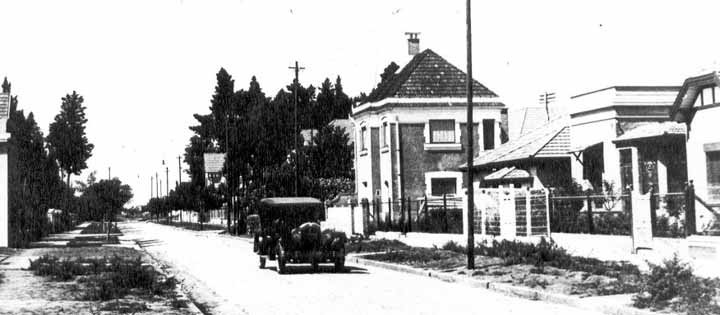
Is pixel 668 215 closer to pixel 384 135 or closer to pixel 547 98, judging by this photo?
pixel 384 135

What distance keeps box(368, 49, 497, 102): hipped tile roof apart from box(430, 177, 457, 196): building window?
14.0 feet

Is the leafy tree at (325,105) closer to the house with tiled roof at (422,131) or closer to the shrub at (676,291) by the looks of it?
the house with tiled roof at (422,131)

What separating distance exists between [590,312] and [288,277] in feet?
29.1

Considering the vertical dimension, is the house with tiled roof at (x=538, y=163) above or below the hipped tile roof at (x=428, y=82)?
below

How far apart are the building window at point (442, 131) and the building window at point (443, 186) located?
1.93 m

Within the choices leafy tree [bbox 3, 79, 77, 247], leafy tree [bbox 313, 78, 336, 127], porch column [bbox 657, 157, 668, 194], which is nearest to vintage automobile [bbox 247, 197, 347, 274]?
porch column [bbox 657, 157, 668, 194]

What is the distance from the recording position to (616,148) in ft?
91.3

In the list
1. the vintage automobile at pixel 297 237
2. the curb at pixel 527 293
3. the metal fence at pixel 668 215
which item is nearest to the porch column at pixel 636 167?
the metal fence at pixel 668 215

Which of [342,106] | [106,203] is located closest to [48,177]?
[106,203]

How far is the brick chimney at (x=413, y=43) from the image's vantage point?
4962cm

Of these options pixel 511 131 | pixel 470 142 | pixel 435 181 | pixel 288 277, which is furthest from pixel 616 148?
pixel 511 131

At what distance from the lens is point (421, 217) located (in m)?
32.6

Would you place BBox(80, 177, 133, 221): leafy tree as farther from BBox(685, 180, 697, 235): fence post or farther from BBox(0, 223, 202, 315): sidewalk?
BBox(685, 180, 697, 235): fence post

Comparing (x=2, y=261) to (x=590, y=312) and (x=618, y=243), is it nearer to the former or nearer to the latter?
(x=618, y=243)
